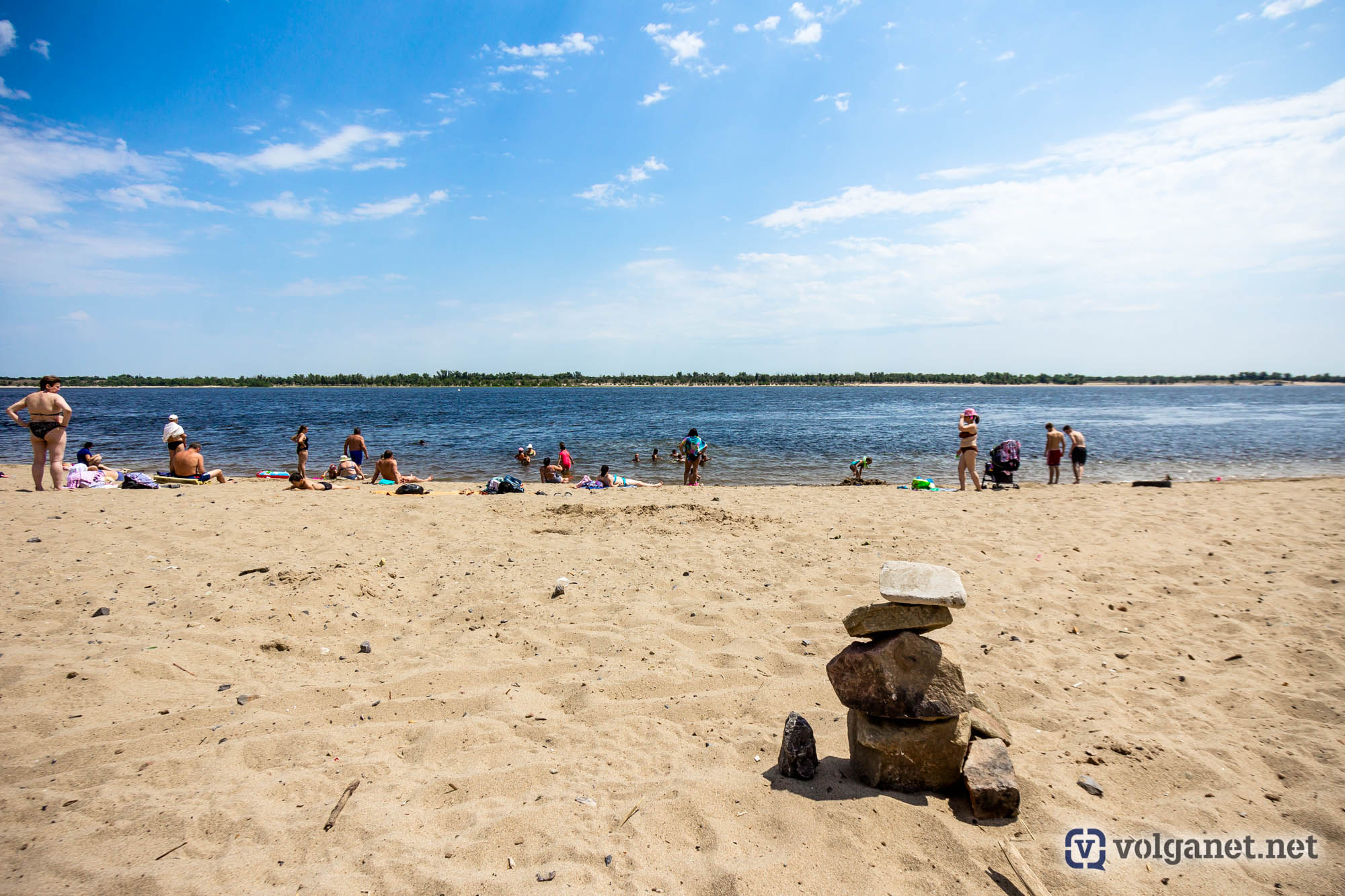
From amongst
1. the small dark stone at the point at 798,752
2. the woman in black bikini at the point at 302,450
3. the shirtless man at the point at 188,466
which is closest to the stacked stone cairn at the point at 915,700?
the small dark stone at the point at 798,752

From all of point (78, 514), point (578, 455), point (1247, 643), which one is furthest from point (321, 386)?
point (1247, 643)

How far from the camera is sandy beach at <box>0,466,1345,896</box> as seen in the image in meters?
3.01

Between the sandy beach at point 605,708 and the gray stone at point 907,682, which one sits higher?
the gray stone at point 907,682

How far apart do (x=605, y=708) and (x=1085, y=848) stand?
9.87 feet

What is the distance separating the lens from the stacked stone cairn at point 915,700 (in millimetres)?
3436

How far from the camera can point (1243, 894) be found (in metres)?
2.88

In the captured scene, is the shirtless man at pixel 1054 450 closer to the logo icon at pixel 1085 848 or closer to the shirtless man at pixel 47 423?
the logo icon at pixel 1085 848

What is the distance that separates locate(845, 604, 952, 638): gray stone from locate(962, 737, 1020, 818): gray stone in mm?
784

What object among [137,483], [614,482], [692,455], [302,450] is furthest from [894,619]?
[302,450]

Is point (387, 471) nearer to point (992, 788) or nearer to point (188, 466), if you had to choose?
point (188, 466)

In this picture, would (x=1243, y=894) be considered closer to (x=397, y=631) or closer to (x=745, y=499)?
(x=397, y=631)

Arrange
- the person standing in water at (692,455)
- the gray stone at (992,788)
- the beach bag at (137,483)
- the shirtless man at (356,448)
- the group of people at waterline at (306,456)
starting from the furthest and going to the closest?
the shirtless man at (356,448)
the person standing in water at (692,455)
the beach bag at (137,483)
the group of people at waterline at (306,456)
the gray stone at (992,788)

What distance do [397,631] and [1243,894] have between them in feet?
20.1

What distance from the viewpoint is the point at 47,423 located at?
11641 mm
